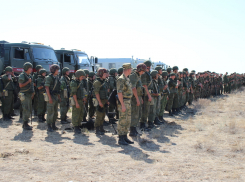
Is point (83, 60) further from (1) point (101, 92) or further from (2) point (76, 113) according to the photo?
(1) point (101, 92)

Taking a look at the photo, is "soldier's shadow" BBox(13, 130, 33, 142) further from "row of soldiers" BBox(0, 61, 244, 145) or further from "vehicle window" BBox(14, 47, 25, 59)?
"vehicle window" BBox(14, 47, 25, 59)

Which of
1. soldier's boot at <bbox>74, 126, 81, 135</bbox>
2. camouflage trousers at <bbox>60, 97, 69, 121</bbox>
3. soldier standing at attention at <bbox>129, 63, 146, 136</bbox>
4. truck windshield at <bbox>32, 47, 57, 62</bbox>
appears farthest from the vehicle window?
soldier standing at attention at <bbox>129, 63, 146, 136</bbox>

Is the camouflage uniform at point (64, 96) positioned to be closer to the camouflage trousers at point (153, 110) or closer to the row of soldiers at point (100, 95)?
the row of soldiers at point (100, 95)

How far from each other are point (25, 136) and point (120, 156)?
9.71 feet

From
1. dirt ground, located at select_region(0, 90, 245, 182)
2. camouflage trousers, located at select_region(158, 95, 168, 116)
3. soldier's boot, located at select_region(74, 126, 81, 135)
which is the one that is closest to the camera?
dirt ground, located at select_region(0, 90, 245, 182)

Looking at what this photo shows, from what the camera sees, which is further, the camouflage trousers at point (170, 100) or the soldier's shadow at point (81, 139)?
the camouflage trousers at point (170, 100)

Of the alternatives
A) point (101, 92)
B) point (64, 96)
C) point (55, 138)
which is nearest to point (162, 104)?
point (101, 92)

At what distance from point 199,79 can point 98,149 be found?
500 inches

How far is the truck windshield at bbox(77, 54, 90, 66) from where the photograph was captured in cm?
1476

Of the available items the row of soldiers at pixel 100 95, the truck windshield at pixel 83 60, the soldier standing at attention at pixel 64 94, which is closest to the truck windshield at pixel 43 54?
the row of soldiers at pixel 100 95

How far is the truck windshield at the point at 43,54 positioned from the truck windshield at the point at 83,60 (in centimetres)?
262

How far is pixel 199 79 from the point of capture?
16516 mm

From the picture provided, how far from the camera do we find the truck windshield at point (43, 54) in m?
11.4

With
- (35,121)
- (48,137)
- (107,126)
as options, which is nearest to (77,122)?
(48,137)
